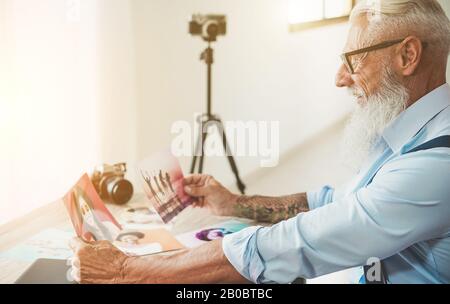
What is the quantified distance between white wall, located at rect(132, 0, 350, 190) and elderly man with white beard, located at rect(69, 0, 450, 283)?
0.16m

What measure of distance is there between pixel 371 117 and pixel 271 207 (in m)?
0.36

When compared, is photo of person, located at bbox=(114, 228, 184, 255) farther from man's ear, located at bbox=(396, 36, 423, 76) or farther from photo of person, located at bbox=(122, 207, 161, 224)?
man's ear, located at bbox=(396, 36, 423, 76)

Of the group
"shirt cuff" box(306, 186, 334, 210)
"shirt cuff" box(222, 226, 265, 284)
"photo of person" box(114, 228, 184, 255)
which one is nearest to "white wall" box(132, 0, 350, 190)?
"shirt cuff" box(306, 186, 334, 210)

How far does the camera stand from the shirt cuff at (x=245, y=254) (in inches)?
33.1

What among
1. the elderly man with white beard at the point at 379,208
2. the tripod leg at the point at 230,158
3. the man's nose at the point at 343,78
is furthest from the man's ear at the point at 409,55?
the tripod leg at the point at 230,158

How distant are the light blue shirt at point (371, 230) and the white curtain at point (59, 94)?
0.69 meters

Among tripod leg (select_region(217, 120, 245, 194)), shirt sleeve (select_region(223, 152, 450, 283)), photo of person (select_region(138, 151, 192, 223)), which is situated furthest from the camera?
tripod leg (select_region(217, 120, 245, 194))

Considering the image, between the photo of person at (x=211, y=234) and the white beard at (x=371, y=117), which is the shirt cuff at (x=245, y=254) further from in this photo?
the white beard at (x=371, y=117)

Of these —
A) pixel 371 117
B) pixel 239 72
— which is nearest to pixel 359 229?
pixel 371 117

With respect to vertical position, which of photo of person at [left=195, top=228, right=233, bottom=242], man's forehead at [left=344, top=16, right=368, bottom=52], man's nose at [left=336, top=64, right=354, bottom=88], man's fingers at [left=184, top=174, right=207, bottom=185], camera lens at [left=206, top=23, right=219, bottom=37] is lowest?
photo of person at [left=195, top=228, right=233, bottom=242]

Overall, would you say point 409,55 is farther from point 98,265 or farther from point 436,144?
point 98,265

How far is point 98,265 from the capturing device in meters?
0.89

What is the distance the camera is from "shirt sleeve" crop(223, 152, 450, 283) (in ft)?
2.67

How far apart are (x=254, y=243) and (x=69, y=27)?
2.66 ft
